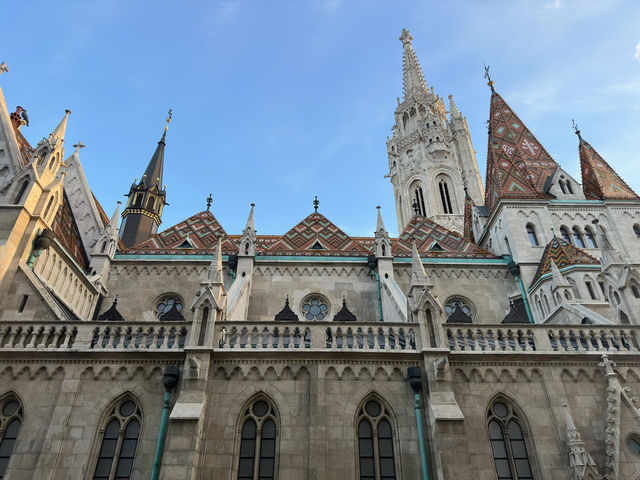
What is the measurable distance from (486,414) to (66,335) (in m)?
9.86

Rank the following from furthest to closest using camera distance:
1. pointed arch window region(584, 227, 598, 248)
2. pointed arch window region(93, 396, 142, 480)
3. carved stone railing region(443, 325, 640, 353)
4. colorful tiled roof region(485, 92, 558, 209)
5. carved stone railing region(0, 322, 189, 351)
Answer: colorful tiled roof region(485, 92, 558, 209), pointed arch window region(584, 227, 598, 248), carved stone railing region(443, 325, 640, 353), carved stone railing region(0, 322, 189, 351), pointed arch window region(93, 396, 142, 480)

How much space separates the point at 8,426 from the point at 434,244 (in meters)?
17.4

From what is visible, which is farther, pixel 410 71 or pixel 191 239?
pixel 410 71

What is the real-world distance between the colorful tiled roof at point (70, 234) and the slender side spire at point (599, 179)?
23485mm

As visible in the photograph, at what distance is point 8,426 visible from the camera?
964 cm

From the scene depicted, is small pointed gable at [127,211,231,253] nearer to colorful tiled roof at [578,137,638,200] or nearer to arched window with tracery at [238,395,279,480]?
arched window with tracery at [238,395,279,480]

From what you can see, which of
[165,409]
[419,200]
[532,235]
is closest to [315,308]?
[165,409]

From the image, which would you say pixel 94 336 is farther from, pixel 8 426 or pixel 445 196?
pixel 445 196

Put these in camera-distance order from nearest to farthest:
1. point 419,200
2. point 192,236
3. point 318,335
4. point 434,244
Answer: point 318,335 → point 192,236 → point 434,244 → point 419,200

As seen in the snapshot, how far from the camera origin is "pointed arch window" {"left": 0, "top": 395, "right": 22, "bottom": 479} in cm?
927

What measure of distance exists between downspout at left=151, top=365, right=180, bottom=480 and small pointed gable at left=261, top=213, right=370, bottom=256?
367 inches

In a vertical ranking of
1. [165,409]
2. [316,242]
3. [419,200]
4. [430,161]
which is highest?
[430,161]

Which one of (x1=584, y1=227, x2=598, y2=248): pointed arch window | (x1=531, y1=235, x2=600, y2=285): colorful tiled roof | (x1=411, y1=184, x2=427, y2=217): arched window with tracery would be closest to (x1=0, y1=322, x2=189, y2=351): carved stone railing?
(x1=531, y1=235, x2=600, y2=285): colorful tiled roof

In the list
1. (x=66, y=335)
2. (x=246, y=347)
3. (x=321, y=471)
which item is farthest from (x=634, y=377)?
(x=66, y=335)
